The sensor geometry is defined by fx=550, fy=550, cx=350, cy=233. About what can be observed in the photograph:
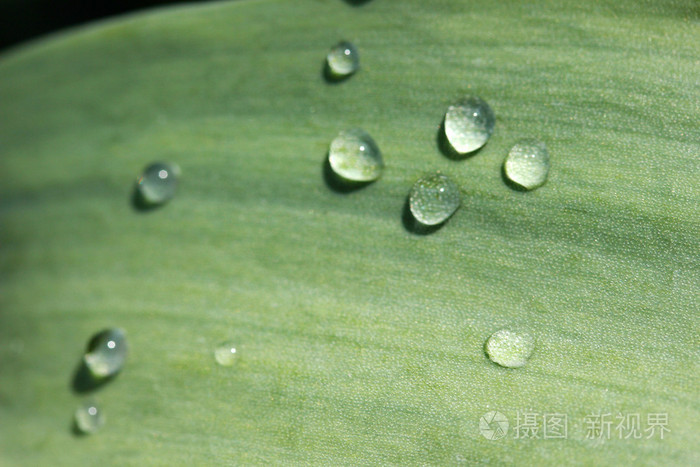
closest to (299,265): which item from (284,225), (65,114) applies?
(284,225)

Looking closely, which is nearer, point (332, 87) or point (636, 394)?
point (636, 394)

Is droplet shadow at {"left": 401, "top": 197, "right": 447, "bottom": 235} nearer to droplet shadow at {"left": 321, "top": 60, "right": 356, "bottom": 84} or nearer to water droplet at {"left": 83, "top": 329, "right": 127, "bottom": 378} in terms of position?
droplet shadow at {"left": 321, "top": 60, "right": 356, "bottom": 84}

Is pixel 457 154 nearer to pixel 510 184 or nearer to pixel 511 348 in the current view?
pixel 510 184

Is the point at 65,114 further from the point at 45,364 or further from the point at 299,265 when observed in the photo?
the point at 299,265

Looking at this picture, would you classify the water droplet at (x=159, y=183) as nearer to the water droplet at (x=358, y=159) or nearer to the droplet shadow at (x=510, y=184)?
the water droplet at (x=358, y=159)

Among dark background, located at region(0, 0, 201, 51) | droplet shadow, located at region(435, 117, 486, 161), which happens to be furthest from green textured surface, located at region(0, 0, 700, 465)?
dark background, located at region(0, 0, 201, 51)

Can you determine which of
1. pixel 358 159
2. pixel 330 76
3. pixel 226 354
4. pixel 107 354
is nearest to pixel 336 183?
pixel 358 159
